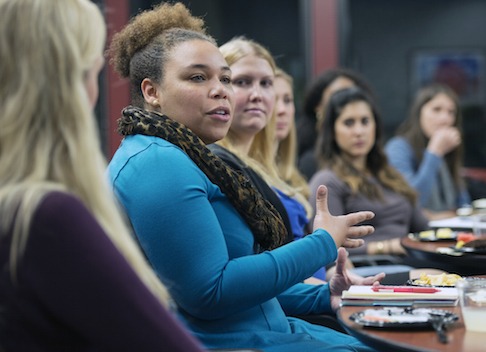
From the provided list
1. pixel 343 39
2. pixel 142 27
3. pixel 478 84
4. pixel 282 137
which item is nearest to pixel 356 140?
pixel 282 137

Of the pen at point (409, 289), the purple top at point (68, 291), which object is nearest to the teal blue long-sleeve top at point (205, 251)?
the pen at point (409, 289)

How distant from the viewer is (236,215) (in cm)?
171

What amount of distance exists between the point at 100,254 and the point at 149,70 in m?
0.97

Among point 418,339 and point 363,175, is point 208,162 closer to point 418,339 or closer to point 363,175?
point 418,339

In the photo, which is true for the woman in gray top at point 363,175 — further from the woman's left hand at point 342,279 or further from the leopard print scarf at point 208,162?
the leopard print scarf at point 208,162

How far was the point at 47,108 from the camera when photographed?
1.00 meters

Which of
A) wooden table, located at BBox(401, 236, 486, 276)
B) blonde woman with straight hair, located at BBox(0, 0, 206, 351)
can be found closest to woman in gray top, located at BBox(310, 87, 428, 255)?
wooden table, located at BBox(401, 236, 486, 276)

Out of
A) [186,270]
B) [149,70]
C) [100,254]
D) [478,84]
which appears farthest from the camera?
[478,84]

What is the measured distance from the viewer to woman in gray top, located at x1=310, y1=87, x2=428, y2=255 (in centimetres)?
338

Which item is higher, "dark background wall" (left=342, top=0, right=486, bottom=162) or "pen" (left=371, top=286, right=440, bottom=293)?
"dark background wall" (left=342, top=0, right=486, bottom=162)

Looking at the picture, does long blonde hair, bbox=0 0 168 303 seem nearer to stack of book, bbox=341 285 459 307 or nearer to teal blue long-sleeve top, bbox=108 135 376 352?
teal blue long-sleeve top, bbox=108 135 376 352

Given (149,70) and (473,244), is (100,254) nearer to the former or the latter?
(149,70)

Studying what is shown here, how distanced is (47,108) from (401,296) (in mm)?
870

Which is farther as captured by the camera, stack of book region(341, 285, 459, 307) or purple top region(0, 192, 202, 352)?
stack of book region(341, 285, 459, 307)
